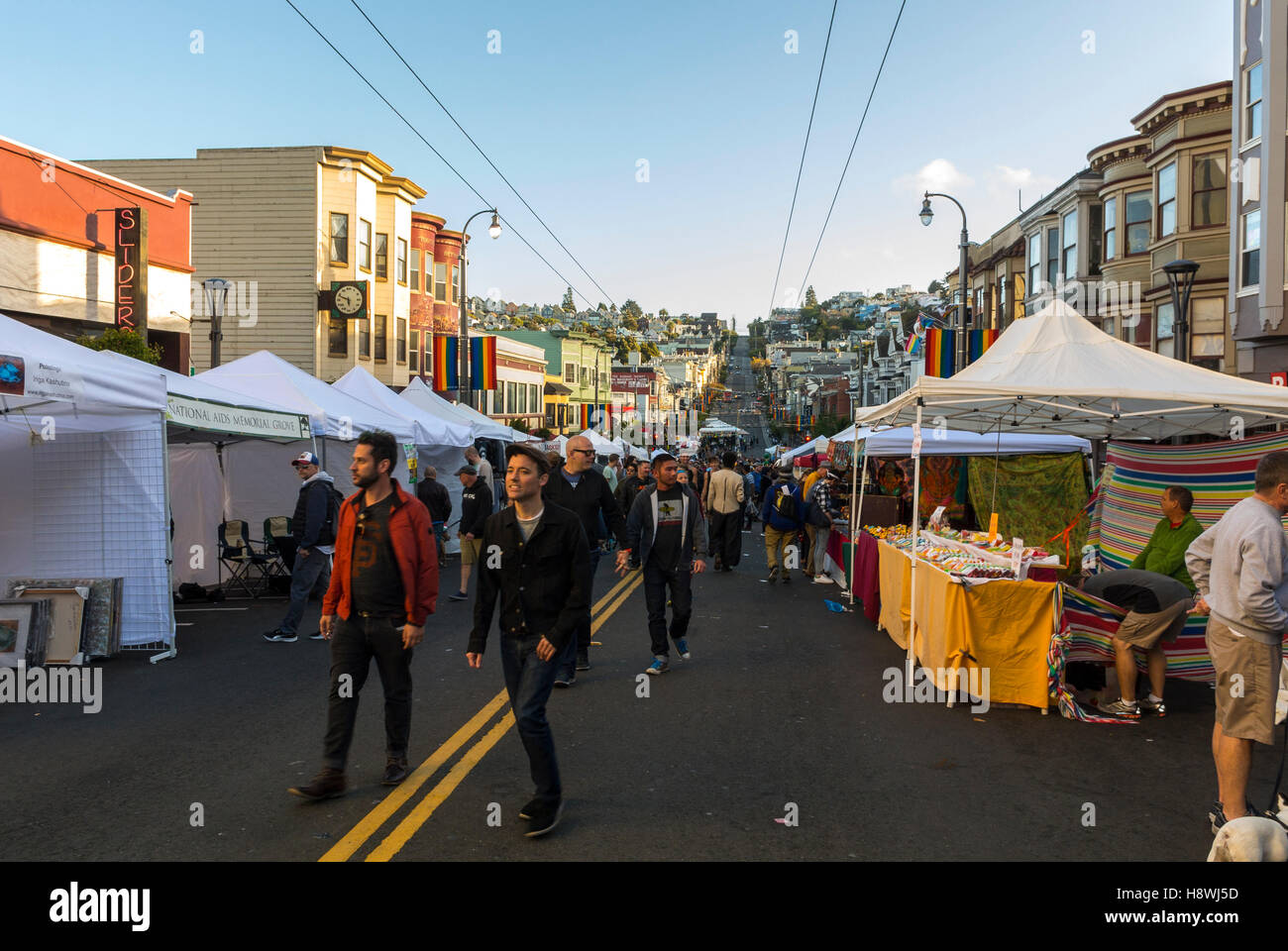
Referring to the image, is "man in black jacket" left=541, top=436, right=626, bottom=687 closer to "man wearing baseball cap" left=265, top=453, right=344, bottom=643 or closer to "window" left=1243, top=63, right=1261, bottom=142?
"man wearing baseball cap" left=265, top=453, right=344, bottom=643

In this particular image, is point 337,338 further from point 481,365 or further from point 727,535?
point 727,535

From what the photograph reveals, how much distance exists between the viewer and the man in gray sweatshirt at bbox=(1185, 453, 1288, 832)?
5012 millimetres

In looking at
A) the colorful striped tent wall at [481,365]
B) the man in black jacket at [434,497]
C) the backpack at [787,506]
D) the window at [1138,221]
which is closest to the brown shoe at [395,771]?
the man in black jacket at [434,497]

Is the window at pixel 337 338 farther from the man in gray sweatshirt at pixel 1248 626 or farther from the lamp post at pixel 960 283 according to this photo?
the man in gray sweatshirt at pixel 1248 626

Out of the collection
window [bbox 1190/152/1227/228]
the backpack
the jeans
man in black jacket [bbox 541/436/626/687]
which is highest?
window [bbox 1190/152/1227/228]

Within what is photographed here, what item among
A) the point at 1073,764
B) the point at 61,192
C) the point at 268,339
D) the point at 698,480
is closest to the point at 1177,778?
the point at 1073,764

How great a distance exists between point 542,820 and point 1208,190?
28.1 metres

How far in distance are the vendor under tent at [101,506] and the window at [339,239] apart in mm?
26161

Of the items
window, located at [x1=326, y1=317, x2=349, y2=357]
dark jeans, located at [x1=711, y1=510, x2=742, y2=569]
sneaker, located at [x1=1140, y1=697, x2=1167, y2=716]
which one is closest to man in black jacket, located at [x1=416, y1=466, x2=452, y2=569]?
dark jeans, located at [x1=711, y1=510, x2=742, y2=569]

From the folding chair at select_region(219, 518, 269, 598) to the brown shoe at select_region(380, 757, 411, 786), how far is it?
29.8 feet

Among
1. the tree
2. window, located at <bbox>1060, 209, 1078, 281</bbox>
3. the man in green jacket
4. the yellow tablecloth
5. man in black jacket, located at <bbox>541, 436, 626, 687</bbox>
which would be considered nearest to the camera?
the yellow tablecloth

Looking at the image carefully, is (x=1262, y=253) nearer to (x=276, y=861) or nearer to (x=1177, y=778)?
(x=1177, y=778)

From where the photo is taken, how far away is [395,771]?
5859 mm
